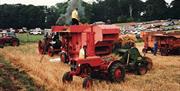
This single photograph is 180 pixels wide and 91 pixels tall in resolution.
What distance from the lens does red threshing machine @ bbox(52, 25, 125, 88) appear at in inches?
583

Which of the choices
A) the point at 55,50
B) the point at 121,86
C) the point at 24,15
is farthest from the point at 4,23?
the point at 121,86

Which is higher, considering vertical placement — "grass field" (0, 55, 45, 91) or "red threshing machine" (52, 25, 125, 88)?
"red threshing machine" (52, 25, 125, 88)

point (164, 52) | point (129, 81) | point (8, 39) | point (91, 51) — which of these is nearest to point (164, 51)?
point (164, 52)

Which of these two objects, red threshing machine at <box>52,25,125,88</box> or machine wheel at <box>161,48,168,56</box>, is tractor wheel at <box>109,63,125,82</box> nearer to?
red threshing machine at <box>52,25,125,88</box>

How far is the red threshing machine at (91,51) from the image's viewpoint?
14.8 m

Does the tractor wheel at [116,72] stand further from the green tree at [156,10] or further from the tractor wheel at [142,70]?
the green tree at [156,10]

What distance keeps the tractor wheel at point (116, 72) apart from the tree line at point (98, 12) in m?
69.0

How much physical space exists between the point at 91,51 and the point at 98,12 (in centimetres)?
8090

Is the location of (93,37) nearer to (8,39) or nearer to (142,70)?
(142,70)

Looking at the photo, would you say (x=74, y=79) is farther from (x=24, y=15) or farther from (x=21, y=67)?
(x=24, y=15)

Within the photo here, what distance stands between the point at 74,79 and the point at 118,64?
1.80 meters

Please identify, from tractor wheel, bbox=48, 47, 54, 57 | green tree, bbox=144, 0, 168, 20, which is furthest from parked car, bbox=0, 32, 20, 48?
green tree, bbox=144, 0, 168, 20

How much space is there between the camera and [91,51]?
61.3ft

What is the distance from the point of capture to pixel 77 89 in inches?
Result: 532
